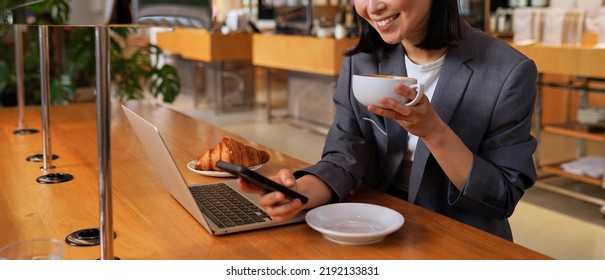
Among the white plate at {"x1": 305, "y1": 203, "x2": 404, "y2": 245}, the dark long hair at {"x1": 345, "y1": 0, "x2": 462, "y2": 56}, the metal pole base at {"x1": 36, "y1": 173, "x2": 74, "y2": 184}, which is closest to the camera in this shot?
the white plate at {"x1": 305, "y1": 203, "x2": 404, "y2": 245}

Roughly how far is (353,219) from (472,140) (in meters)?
0.36

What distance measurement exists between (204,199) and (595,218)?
271 cm

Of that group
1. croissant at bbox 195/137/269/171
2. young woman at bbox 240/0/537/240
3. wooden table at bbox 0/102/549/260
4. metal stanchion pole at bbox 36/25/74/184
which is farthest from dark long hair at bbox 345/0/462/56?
metal stanchion pole at bbox 36/25/74/184

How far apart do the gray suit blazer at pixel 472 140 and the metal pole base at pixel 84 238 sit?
389 millimetres

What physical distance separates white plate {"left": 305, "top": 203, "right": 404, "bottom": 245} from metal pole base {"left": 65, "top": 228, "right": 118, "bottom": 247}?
319 millimetres

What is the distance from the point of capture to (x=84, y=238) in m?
0.98

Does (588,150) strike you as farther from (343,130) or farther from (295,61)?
(343,130)

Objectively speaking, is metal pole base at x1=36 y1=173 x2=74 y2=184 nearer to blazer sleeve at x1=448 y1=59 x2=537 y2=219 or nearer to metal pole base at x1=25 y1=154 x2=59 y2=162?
metal pole base at x1=25 y1=154 x2=59 y2=162

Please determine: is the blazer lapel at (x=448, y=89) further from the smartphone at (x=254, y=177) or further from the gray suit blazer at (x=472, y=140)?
the smartphone at (x=254, y=177)

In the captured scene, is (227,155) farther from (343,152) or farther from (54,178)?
(54,178)

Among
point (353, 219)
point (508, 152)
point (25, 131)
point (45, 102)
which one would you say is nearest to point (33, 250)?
point (353, 219)

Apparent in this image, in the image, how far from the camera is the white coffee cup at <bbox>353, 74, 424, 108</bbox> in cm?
90

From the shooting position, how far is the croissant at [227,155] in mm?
1355
